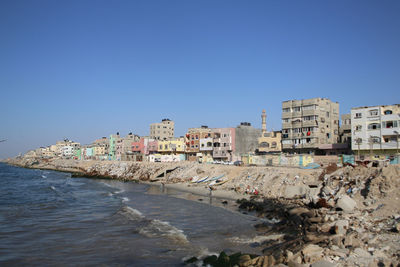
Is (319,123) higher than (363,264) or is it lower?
higher

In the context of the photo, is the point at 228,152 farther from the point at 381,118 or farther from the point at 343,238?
the point at 343,238

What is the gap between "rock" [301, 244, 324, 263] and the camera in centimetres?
1455

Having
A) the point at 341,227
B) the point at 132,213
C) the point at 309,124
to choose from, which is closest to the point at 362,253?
the point at 341,227

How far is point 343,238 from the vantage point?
16.4 meters

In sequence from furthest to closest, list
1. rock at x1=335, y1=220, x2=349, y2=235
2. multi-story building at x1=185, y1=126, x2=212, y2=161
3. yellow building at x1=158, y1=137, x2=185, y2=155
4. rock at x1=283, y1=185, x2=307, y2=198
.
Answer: yellow building at x1=158, y1=137, x2=185, y2=155, multi-story building at x1=185, y1=126, x2=212, y2=161, rock at x1=283, y1=185, x2=307, y2=198, rock at x1=335, y1=220, x2=349, y2=235

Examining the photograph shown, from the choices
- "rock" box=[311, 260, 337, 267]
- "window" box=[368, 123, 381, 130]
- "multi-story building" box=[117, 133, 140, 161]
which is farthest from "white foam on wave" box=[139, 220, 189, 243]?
"multi-story building" box=[117, 133, 140, 161]

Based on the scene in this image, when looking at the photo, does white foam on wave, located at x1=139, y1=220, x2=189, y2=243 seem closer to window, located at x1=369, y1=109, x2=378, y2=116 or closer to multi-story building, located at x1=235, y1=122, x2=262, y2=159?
window, located at x1=369, y1=109, x2=378, y2=116

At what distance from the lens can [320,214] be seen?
80.6 feet

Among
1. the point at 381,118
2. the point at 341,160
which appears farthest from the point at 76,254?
the point at 381,118

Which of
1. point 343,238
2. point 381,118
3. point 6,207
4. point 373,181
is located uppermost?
point 381,118

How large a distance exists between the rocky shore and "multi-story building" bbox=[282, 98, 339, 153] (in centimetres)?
3207

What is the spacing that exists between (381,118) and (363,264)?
183ft

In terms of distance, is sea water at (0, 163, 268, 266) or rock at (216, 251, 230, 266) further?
sea water at (0, 163, 268, 266)

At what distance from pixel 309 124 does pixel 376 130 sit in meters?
17.2
